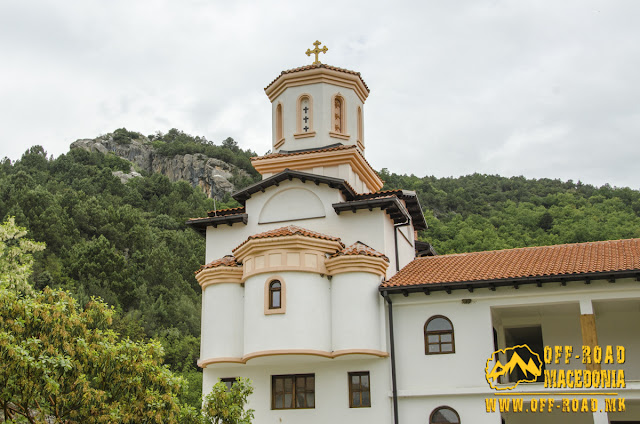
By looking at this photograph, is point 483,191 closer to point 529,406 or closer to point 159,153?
point 529,406

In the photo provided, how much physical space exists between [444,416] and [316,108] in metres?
11.8

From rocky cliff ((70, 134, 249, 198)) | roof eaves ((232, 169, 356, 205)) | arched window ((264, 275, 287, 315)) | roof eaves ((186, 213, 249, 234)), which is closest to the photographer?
arched window ((264, 275, 287, 315))

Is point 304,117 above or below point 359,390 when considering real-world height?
above

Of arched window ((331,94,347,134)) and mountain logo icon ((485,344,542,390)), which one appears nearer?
mountain logo icon ((485,344,542,390))

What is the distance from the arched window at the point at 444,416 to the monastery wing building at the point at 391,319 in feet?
0.09

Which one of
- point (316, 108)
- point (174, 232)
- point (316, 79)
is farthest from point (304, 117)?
point (174, 232)

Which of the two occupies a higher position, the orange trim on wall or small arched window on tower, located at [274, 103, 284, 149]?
small arched window on tower, located at [274, 103, 284, 149]

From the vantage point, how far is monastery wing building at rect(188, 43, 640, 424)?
1995 centimetres

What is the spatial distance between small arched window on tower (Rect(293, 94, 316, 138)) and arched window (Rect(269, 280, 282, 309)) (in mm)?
6853

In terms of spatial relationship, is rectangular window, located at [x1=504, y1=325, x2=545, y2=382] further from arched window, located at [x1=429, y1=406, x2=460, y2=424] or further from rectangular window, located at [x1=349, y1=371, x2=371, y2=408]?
rectangular window, located at [x1=349, y1=371, x2=371, y2=408]

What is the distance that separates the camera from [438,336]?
2114 centimetres

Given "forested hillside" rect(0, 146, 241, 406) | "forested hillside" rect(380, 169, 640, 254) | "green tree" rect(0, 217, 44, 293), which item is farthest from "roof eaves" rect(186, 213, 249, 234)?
"forested hillside" rect(380, 169, 640, 254)

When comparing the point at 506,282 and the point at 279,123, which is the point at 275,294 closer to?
the point at 506,282

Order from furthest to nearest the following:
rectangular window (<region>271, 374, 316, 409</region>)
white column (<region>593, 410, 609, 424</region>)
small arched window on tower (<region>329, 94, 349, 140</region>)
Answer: small arched window on tower (<region>329, 94, 349, 140</region>)
rectangular window (<region>271, 374, 316, 409</region>)
white column (<region>593, 410, 609, 424</region>)
